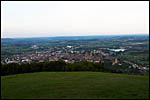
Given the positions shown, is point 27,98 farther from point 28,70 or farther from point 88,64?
point 88,64

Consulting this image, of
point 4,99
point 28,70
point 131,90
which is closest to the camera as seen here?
point 4,99

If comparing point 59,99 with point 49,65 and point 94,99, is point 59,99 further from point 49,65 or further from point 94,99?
point 49,65

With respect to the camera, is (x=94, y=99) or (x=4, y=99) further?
(x=4, y=99)

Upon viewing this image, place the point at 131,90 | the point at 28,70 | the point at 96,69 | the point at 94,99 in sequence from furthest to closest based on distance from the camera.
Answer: the point at 96,69 → the point at 28,70 → the point at 131,90 → the point at 94,99

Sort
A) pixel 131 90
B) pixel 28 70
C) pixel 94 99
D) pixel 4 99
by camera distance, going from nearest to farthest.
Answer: pixel 94 99 < pixel 4 99 < pixel 131 90 < pixel 28 70

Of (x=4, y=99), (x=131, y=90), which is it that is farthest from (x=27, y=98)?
(x=131, y=90)

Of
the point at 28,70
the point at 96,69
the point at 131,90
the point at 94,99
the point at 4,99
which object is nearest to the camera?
the point at 94,99

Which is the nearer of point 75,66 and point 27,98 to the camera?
point 27,98

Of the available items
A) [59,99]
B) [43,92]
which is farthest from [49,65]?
[59,99]
